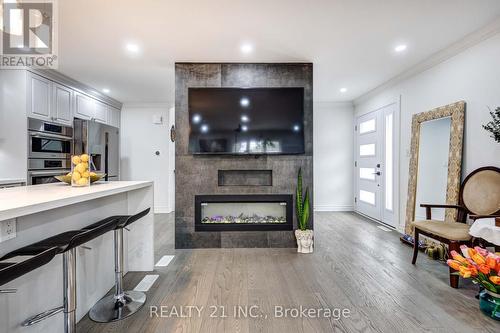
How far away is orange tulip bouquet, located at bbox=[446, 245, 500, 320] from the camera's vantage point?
1822mm

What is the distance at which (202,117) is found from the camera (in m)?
3.36

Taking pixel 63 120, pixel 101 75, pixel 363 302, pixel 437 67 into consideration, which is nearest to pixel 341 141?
pixel 437 67

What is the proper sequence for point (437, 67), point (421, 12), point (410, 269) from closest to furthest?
point (421, 12), point (410, 269), point (437, 67)

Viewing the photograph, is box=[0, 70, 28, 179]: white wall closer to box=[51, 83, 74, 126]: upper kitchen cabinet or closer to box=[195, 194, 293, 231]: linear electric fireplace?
box=[51, 83, 74, 126]: upper kitchen cabinet

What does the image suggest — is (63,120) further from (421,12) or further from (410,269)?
(410,269)

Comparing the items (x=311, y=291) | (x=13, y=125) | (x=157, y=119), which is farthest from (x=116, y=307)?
(x=157, y=119)

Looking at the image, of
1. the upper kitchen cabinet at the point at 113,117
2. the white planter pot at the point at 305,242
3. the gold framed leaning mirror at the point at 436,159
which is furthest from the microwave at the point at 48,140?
the gold framed leaning mirror at the point at 436,159

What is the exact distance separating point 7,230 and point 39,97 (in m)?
3.17

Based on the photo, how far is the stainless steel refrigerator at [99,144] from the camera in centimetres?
420

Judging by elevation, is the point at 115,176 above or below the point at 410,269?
above

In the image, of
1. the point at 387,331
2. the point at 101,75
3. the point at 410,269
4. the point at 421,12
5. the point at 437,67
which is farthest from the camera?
the point at 101,75

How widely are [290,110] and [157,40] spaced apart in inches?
70.1

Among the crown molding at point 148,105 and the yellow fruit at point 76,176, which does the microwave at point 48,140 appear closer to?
the crown molding at point 148,105

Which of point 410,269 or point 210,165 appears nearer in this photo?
point 410,269
